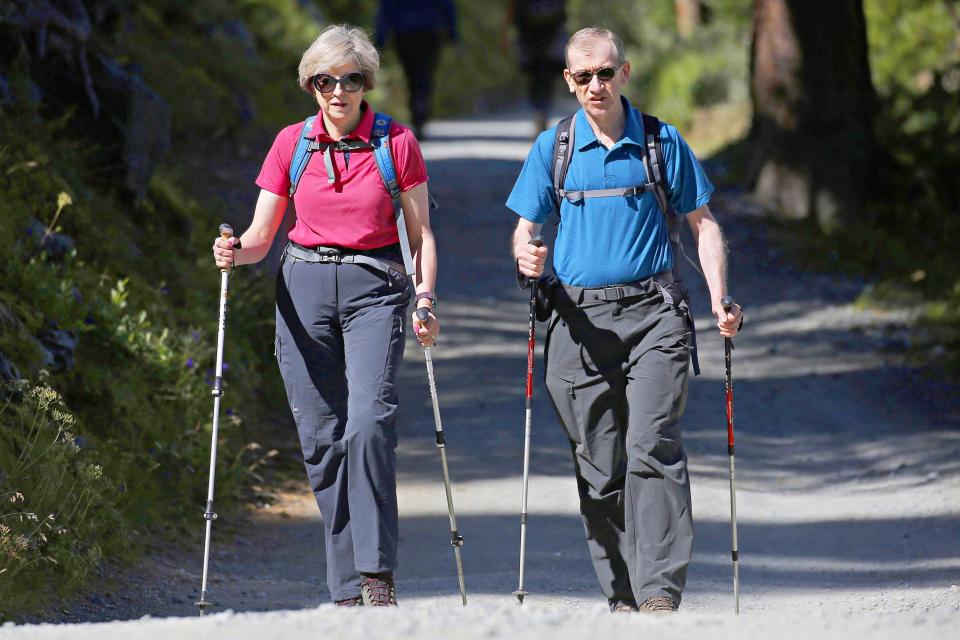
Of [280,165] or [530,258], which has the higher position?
[280,165]

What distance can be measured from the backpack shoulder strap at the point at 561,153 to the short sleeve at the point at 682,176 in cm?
37

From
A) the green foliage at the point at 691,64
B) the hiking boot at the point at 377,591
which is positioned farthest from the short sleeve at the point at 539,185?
the green foliage at the point at 691,64

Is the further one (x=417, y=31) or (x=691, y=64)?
(x=691, y=64)

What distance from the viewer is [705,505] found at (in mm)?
9555

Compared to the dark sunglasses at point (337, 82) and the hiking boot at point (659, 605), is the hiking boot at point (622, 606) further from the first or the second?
the dark sunglasses at point (337, 82)

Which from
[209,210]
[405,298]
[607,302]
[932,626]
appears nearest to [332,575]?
[405,298]

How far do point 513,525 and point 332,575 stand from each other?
294 centimetres

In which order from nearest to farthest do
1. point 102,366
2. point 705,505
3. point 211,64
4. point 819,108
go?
point 102,366, point 705,505, point 211,64, point 819,108

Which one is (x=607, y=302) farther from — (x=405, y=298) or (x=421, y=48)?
(x=421, y=48)

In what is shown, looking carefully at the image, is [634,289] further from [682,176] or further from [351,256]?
[351,256]

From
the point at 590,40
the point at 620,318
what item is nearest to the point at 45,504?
the point at 620,318

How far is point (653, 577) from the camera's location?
6.05 m

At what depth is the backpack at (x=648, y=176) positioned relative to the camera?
6102mm

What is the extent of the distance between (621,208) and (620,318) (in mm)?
444
